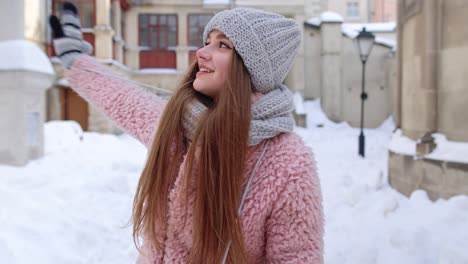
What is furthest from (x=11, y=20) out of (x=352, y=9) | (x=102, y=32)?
(x=352, y=9)

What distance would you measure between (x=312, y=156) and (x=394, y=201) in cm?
391

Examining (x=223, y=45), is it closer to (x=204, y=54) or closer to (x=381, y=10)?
(x=204, y=54)

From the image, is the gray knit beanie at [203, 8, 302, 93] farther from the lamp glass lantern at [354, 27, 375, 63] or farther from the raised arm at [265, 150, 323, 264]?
the lamp glass lantern at [354, 27, 375, 63]

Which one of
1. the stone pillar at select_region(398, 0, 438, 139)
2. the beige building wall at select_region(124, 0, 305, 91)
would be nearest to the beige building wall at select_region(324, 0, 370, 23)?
the beige building wall at select_region(124, 0, 305, 91)

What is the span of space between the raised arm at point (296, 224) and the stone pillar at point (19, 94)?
5968 mm

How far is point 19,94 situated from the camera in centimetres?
656

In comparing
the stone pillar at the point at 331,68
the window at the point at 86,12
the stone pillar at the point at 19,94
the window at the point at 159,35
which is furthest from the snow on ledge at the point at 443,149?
the window at the point at 159,35

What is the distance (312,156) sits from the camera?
4.94ft

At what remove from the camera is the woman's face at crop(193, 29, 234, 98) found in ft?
4.97

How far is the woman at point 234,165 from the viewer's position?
139cm

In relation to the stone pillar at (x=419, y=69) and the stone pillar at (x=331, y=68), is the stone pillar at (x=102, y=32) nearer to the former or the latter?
the stone pillar at (x=331, y=68)

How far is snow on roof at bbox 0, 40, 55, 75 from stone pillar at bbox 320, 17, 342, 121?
1456 cm

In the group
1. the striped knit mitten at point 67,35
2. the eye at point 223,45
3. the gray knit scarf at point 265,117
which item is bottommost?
the gray knit scarf at point 265,117

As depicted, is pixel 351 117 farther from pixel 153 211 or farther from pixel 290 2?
pixel 153 211
